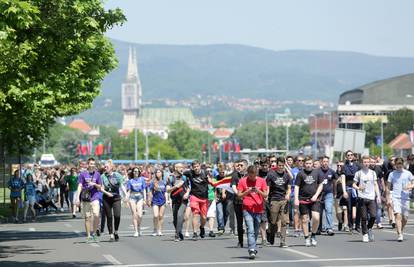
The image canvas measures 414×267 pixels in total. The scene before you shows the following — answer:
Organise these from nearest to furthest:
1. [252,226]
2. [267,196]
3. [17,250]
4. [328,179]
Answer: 1. [252,226]
2. [267,196]
3. [17,250]
4. [328,179]

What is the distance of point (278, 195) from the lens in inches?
957

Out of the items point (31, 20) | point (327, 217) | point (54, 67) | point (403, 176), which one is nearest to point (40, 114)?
point (327, 217)

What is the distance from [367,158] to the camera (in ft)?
82.8

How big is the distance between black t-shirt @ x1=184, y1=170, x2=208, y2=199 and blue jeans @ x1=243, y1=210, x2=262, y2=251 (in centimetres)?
520

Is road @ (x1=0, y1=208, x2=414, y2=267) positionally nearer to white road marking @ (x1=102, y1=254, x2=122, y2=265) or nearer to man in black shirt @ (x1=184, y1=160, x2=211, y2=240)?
white road marking @ (x1=102, y1=254, x2=122, y2=265)

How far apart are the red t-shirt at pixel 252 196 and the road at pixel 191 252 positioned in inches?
32.6

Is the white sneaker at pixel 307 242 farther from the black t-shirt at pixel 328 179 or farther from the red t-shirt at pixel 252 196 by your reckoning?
the black t-shirt at pixel 328 179

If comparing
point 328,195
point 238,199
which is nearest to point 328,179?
point 328,195

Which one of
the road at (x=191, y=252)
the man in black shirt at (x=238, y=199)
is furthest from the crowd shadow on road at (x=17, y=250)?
the man in black shirt at (x=238, y=199)

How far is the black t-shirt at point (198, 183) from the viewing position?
88.4ft

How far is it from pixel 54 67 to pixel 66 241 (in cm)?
879

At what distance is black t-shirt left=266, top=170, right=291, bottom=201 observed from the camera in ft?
79.5

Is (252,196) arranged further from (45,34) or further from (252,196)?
(45,34)

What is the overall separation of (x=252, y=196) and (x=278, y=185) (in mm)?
2744
